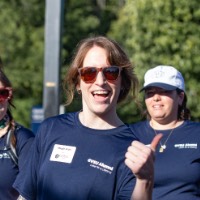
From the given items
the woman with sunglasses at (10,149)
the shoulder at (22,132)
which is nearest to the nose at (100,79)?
the woman with sunglasses at (10,149)

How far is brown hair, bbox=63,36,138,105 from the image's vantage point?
4.23m

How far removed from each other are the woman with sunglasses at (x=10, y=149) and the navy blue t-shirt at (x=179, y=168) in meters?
1.14

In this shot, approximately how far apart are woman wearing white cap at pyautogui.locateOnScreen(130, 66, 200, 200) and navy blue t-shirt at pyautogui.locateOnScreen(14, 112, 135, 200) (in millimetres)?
1947

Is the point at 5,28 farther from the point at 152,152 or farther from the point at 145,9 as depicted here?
the point at 152,152

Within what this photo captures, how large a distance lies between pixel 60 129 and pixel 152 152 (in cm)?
87

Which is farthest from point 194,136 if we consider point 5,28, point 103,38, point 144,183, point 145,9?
point 5,28

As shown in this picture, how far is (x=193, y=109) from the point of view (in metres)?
14.3

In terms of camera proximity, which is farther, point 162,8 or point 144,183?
point 162,8

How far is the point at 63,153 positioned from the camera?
13.4 feet

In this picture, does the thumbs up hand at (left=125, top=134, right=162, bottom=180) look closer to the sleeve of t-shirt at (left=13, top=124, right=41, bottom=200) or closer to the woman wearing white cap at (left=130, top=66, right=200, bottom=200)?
the sleeve of t-shirt at (left=13, top=124, right=41, bottom=200)

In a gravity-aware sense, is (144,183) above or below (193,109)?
above

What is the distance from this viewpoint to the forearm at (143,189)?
3637 mm

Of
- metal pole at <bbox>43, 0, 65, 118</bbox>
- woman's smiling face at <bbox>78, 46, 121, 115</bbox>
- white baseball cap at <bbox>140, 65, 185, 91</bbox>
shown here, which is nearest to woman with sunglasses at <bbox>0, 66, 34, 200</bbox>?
woman's smiling face at <bbox>78, 46, 121, 115</bbox>

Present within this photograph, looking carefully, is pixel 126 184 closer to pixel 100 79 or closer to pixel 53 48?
pixel 100 79
